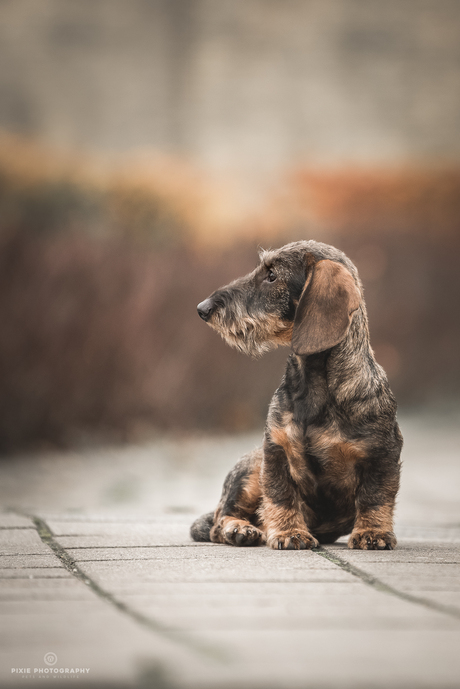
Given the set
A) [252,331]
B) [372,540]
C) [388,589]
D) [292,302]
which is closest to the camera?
[388,589]

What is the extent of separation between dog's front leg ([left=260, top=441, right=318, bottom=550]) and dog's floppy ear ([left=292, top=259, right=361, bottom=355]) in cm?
53

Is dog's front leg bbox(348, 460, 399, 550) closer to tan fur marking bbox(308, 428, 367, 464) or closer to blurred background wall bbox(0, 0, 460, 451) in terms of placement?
tan fur marking bbox(308, 428, 367, 464)

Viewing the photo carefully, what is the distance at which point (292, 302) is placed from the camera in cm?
402

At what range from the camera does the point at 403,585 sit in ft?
8.94

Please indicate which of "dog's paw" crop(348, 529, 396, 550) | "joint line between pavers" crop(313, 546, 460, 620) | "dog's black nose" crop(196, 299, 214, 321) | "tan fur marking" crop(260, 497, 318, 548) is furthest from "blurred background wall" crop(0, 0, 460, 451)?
"joint line between pavers" crop(313, 546, 460, 620)

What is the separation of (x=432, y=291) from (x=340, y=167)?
115 inches

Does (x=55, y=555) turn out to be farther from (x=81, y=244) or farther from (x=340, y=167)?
(x=340, y=167)

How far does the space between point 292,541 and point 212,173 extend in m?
11.3

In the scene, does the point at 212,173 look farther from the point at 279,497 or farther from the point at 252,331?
the point at 279,497

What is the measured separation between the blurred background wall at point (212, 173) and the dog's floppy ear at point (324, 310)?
8.48 metres

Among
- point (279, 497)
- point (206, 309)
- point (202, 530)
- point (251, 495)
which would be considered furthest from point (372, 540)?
point (206, 309)

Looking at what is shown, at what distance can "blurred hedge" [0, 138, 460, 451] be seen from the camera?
38.3 feet

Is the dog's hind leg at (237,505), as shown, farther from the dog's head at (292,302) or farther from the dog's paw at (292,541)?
the dog's head at (292,302)

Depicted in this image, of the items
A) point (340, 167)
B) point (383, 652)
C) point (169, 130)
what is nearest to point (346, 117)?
point (340, 167)
